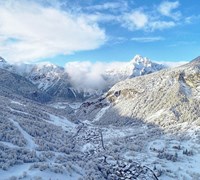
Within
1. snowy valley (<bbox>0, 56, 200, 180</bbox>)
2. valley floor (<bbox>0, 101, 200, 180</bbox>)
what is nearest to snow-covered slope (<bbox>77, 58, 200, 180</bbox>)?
snowy valley (<bbox>0, 56, 200, 180</bbox>)

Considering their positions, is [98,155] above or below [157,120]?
below

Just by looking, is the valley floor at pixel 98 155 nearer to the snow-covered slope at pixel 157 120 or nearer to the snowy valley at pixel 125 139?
the snowy valley at pixel 125 139

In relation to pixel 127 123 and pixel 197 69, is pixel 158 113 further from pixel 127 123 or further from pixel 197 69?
pixel 197 69

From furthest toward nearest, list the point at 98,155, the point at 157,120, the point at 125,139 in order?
the point at 157,120 < the point at 125,139 < the point at 98,155

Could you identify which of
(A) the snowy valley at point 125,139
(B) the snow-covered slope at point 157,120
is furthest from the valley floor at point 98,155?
(B) the snow-covered slope at point 157,120

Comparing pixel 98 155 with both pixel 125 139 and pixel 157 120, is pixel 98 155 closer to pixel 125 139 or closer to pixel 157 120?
pixel 125 139

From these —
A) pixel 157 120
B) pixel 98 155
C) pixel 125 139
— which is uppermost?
pixel 157 120

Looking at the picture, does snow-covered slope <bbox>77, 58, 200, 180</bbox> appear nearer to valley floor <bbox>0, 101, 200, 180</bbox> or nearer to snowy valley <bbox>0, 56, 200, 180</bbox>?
snowy valley <bbox>0, 56, 200, 180</bbox>

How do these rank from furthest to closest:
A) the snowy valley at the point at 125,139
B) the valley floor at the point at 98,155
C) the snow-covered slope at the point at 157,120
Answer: the snow-covered slope at the point at 157,120, the snowy valley at the point at 125,139, the valley floor at the point at 98,155

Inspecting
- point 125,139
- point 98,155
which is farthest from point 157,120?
point 98,155
